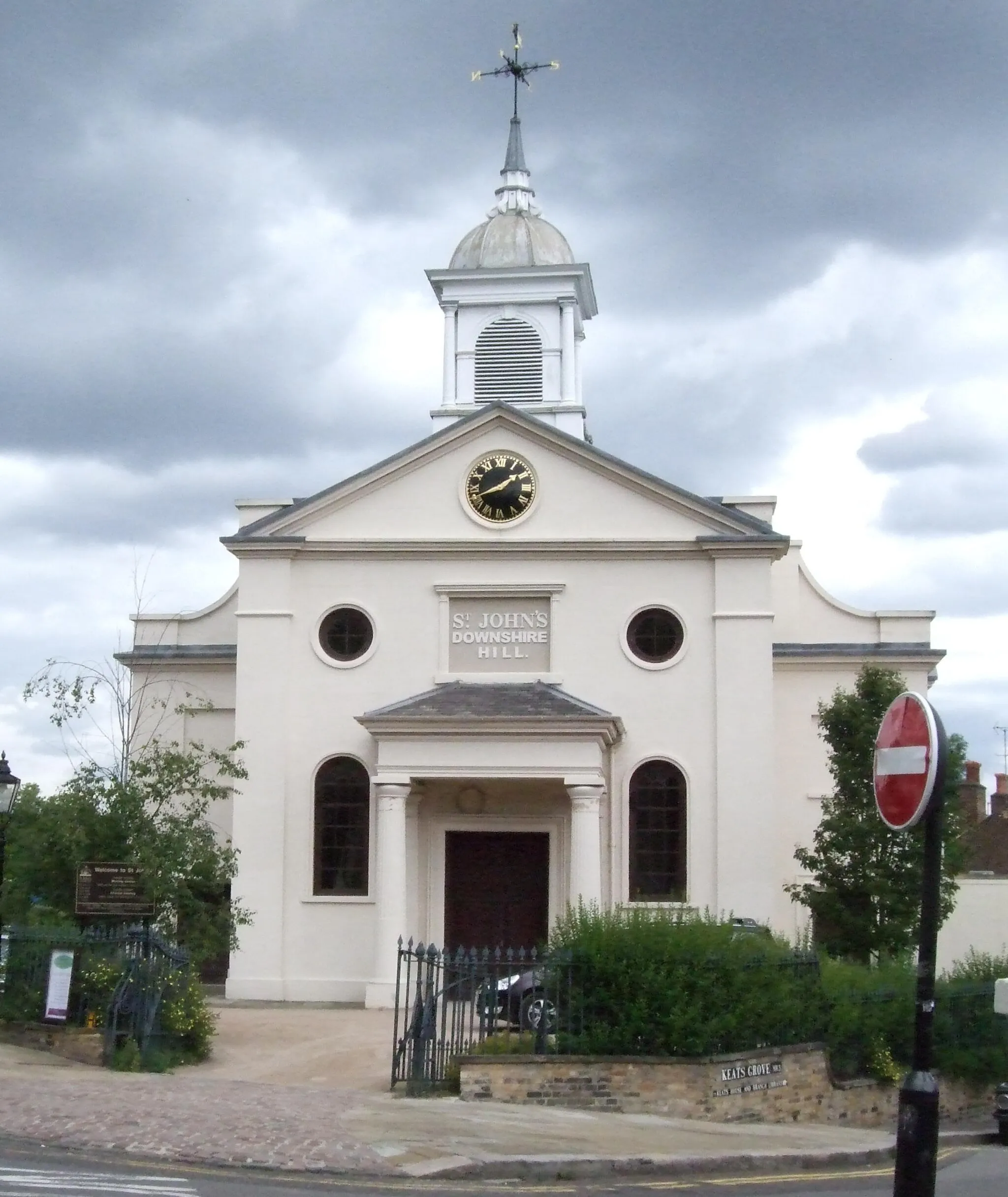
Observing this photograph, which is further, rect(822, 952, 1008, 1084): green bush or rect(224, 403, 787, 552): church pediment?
rect(224, 403, 787, 552): church pediment

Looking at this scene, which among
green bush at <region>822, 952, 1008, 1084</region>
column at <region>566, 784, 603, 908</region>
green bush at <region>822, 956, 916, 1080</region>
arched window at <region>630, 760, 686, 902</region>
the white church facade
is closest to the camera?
green bush at <region>822, 956, 916, 1080</region>

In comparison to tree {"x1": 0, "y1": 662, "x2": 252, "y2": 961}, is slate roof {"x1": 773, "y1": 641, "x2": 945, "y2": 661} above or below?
above

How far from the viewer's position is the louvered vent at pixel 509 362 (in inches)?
1400

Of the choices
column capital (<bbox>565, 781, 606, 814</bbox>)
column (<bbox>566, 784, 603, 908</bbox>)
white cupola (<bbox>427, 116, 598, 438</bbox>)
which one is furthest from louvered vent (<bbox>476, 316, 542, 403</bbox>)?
column (<bbox>566, 784, 603, 908</bbox>)

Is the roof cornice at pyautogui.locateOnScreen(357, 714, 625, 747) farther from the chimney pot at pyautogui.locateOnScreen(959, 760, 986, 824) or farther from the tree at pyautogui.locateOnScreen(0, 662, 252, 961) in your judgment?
the chimney pot at pyautogui.locateOnScreen(959, 760, 986, 824)

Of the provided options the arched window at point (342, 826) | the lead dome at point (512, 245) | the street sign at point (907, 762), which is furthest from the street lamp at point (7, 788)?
the lead dome at point (512, 245)

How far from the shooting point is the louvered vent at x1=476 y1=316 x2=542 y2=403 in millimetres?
35562

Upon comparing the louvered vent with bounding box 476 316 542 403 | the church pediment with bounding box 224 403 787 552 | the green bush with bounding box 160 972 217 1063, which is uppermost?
the louvered vent with bounding box 476 316 542 403

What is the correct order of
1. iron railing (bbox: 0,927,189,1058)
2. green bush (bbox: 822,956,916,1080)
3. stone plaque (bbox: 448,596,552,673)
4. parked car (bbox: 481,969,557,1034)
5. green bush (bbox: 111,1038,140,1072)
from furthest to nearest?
stone plaque (bbox: 448,596,552,673)
iron railing (bbox: 0,927,189,1058)
green bush (bbox: 822,956,916,1080)
green bush (bbox: 111,1038,140,1072)
parked car (bbox: 481,969,557,1034)

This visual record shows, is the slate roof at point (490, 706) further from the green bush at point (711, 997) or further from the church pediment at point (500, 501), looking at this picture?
the green bush at point (711, 997)

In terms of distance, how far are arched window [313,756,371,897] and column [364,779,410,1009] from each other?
1.60m

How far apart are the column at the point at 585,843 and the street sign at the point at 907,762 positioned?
1908cm

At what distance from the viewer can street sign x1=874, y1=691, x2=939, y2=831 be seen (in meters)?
8.12

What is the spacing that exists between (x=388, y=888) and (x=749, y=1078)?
11.0 meters
